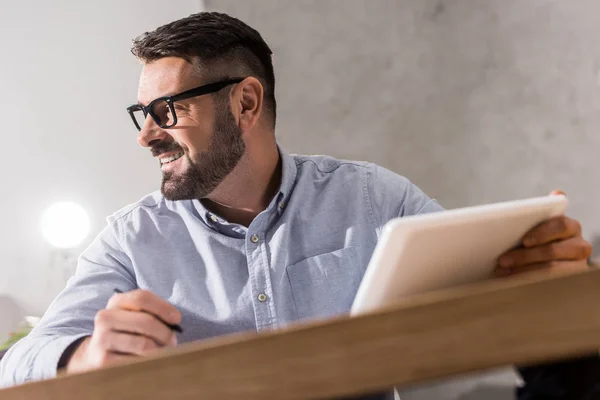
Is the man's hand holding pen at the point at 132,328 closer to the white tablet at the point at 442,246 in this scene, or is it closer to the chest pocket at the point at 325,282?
the white tablet at the point at 442,246

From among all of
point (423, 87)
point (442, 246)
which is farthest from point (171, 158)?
point (423, 87)

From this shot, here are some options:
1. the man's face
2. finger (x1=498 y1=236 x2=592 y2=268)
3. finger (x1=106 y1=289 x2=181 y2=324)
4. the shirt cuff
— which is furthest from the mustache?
finger (x1=498 y1=236 x2=592 y2=268)

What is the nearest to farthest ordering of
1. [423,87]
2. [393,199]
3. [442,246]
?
1. [442,246]
2. [393,199]
3. [423,87]

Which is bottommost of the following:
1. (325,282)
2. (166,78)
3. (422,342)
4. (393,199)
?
(325,282)

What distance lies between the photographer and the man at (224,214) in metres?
1.28

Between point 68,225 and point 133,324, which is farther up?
point 133,324

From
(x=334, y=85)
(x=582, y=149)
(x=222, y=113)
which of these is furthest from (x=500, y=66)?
(x=222, y=113)

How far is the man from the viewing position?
50.3 inches

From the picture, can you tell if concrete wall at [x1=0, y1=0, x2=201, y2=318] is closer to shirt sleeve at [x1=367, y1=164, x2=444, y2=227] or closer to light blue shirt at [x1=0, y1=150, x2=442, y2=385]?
light blue shirt at [x1=0, y1=150, x2=442, y2=385]

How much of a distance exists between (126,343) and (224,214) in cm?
A: 78

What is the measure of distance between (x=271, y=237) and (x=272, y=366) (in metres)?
0.89

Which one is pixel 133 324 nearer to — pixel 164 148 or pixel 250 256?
pixel 250 256

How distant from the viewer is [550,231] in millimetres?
806

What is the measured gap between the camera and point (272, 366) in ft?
1.55
